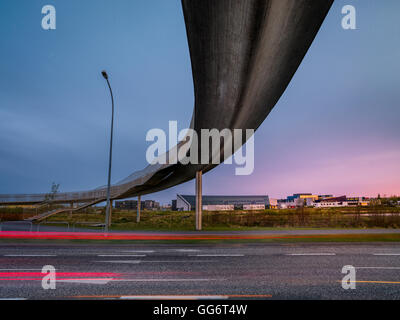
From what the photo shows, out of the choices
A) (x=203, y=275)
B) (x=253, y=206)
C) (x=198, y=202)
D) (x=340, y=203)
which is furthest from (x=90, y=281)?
(x=340, y=203)

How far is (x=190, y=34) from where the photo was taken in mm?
8141

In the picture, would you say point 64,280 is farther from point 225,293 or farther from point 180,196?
point 180,196

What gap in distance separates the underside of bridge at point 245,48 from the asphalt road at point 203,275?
7.60 m

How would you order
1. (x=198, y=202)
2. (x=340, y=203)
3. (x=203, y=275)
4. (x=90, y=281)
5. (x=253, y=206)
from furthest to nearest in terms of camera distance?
(x=340, y=203) → (x=253, y=206) → (x=198, y=202) → (x=203, y=275) → (x=90, y=281)

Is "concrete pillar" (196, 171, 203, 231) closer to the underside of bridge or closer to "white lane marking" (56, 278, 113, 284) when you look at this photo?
the underside of bridge

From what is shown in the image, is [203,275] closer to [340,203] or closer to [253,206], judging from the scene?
[253,206]

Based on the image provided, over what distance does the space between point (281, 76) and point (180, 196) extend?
8697 cm

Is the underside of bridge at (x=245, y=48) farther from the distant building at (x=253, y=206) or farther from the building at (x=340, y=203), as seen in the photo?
the building at (x=340, y=203)

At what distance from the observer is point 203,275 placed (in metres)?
7.00

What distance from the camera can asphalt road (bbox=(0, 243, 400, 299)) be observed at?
17.7 ft

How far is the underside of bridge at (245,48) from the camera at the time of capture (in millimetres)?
7118

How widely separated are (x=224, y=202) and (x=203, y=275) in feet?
286
